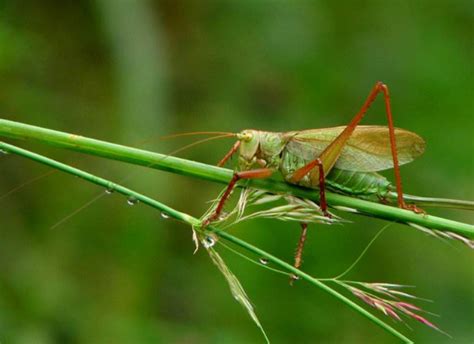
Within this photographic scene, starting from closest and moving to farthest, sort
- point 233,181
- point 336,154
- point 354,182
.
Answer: point 233,181 → point 354,182 → point 336,154

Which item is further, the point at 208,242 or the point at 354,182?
the point at 354,182

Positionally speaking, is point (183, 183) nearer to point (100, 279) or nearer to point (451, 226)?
point (100, 279)

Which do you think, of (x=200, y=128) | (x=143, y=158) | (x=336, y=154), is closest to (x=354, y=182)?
(x=336, y=154)

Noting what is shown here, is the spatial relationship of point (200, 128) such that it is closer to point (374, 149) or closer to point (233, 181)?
point (374, 149)

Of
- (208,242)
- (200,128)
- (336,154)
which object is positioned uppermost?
(336,154)

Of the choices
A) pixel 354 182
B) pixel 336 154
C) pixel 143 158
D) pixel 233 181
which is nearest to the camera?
pixel 143 158

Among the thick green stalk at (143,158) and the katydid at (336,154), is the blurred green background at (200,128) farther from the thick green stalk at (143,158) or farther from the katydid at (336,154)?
the thick green stalk at (143,158)
